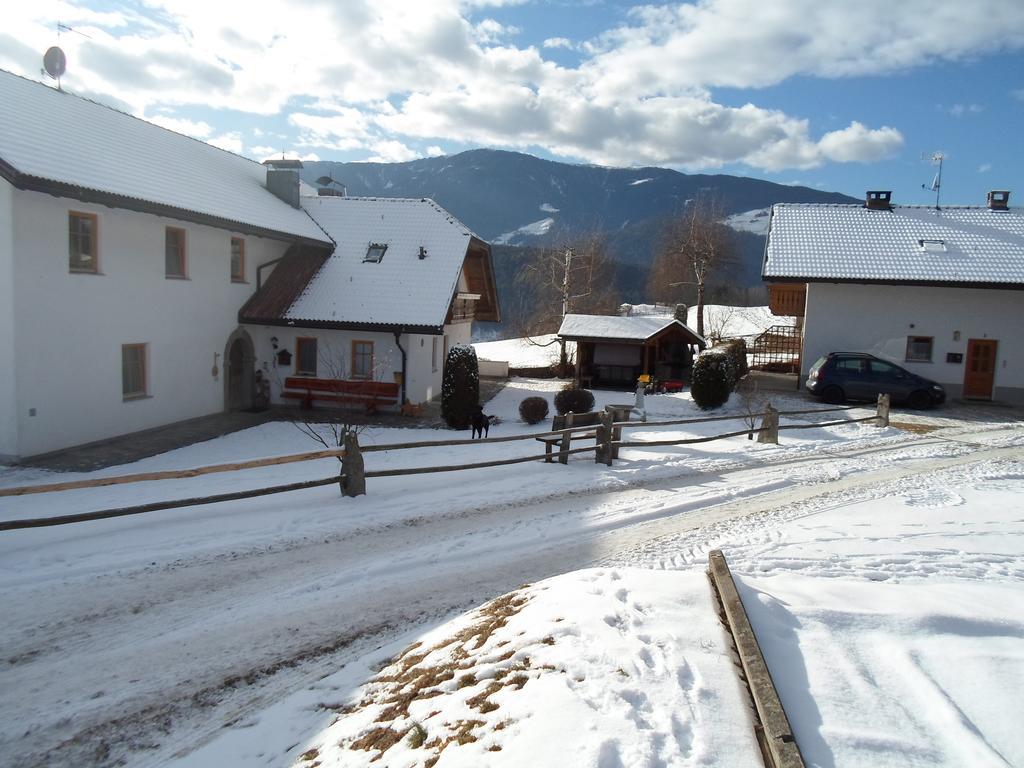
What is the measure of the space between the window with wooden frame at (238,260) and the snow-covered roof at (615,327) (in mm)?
11853

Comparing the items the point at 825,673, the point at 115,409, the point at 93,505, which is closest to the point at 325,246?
the point at 115,409

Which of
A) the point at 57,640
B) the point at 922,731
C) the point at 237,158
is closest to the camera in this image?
the point at 922,731

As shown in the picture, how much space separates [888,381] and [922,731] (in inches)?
738

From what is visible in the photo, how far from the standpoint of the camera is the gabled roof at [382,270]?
2017 cm

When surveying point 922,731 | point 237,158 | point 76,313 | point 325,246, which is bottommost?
point 922,731

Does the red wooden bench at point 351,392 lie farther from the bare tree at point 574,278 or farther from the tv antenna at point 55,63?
the bare tree at point 574,278

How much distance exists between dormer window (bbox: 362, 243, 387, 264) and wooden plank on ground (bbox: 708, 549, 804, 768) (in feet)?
61.0

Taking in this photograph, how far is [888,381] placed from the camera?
67.0 ft

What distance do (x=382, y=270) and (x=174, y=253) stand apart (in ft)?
20.4

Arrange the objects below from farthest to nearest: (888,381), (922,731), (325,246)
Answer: (325,246), (888,381), (922,731)

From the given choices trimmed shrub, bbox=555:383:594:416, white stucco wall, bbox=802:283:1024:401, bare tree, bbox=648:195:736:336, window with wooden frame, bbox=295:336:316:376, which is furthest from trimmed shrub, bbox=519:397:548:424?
bare tree, bbox=648:195:736:336

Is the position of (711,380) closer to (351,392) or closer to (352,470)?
(351,392)

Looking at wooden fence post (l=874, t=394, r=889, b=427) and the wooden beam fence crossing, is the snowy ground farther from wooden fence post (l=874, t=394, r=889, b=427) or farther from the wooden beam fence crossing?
wooden fence post (l=874, t=394, r=889, b=427)

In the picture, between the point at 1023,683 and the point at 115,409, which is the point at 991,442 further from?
the point at 115,409
